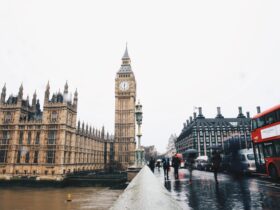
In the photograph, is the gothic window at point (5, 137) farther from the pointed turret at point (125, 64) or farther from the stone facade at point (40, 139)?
the pointed turret at point (125, 64)

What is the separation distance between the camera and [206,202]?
28.1 feet

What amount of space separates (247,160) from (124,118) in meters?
69.6

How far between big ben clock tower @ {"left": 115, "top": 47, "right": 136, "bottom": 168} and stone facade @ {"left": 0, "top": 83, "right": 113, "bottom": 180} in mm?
20917

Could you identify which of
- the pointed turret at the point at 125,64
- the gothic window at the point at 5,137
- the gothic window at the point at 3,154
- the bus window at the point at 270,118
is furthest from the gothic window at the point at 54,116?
the bus window at the point at 270,118

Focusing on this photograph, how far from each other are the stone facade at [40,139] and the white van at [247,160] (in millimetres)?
46573

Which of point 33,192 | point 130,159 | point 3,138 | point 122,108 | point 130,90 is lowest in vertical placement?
point 33,192

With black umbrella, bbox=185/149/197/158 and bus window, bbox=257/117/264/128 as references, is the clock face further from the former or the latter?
bus window, bbox=257/117/264/128

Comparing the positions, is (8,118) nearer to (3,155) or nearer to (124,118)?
(3,155)

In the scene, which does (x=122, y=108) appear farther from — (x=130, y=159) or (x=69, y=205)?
(x=69, y=205)

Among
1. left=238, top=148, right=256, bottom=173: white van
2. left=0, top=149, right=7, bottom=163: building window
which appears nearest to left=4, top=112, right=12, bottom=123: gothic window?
left=0, top=149, right=7, bottom=163: building window

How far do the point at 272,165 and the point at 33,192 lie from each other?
1856 inches

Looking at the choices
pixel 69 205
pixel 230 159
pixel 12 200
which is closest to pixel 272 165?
pixel 230 159

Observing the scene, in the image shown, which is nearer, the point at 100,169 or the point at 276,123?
the point at 276,123

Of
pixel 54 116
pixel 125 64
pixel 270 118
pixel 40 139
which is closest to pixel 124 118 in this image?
pixel 125 64
